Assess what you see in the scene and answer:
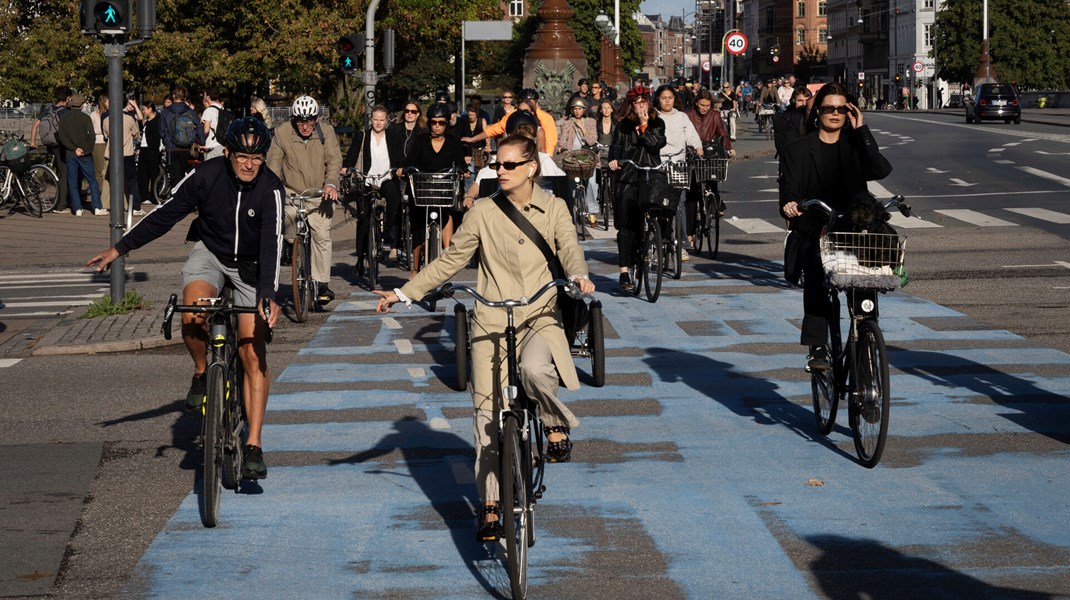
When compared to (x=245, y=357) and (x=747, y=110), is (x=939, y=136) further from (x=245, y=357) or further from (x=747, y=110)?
(x=245, y=357)

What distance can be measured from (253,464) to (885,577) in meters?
3.01

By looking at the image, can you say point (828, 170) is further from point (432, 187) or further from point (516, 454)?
point (432, 187)

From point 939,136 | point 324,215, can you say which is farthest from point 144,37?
point 939,136

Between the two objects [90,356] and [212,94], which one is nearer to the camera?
[90,356]

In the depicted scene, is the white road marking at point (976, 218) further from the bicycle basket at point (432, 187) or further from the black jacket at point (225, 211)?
the black jacket at point (225, 211)

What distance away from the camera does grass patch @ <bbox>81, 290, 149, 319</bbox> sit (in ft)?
46.7

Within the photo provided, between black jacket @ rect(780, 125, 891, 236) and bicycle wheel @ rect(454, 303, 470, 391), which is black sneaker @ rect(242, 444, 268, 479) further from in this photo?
black jacket @ rect(780, 125, 891, 236)

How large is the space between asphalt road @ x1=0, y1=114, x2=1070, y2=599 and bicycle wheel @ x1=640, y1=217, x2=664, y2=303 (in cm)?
46

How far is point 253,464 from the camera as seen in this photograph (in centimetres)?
749

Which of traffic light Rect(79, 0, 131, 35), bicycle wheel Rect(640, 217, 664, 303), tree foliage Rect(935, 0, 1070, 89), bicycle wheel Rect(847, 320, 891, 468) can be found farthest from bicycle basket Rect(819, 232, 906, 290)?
tree foliage Rect(935, 0, 1070, 89)

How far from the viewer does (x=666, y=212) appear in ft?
48.3

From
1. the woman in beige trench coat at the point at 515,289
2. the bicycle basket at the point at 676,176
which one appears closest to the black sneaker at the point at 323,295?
the bicycle basket at the point at 676,176

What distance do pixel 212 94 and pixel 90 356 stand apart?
14129 mm

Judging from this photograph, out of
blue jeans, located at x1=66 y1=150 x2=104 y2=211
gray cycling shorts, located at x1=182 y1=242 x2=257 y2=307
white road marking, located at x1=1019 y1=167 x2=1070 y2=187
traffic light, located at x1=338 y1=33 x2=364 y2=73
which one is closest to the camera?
gray cycling shorts, located at x1=182 y1=242 x2=257 y2=307
